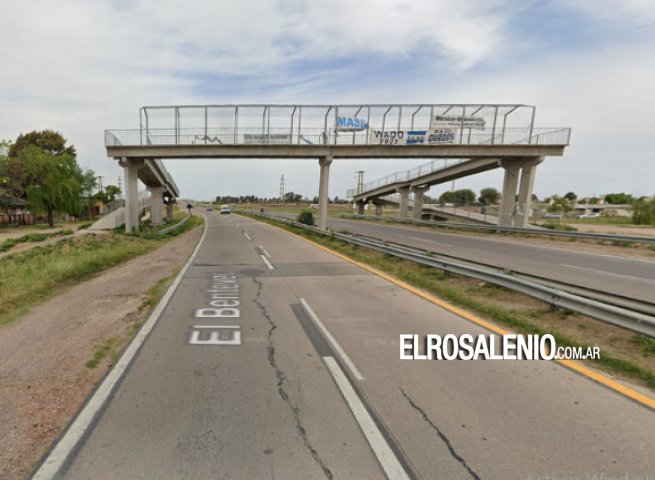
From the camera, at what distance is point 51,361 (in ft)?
14.2

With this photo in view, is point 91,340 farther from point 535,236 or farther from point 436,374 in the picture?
point 535,236

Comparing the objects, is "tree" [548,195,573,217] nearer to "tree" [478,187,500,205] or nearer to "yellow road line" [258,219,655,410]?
"tree" [478,187,500,205]

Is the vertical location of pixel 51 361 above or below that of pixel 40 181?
below

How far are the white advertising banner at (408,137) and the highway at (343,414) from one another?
19195 mm

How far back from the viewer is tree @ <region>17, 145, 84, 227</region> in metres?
34.6

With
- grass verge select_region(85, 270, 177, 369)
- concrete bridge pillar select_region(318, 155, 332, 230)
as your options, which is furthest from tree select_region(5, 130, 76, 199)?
grass verge select_region(85, 270, 177, 369)

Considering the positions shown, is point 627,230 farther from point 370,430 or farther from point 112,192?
point 112,192

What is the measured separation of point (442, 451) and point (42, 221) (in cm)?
5697

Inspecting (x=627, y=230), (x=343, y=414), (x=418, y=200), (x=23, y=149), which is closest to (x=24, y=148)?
(x=23, y=149)

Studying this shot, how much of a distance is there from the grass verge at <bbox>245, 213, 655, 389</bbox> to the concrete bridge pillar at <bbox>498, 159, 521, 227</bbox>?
72.7 ft

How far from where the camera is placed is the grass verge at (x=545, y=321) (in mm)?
4293

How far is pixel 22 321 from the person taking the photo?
5.92 meters

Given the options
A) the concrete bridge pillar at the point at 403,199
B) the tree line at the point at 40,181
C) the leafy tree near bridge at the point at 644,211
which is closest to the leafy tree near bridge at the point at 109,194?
the tree line at the point at 40,181

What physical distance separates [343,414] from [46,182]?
4451 cm
